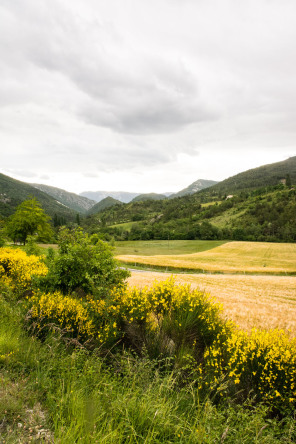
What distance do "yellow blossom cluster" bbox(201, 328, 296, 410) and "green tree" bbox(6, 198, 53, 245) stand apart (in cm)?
3742

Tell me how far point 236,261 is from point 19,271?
56.6 meters

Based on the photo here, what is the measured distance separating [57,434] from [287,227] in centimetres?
12597

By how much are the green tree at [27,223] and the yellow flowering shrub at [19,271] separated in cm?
2909

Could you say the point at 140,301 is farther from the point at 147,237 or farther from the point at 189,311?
the point at 147,237

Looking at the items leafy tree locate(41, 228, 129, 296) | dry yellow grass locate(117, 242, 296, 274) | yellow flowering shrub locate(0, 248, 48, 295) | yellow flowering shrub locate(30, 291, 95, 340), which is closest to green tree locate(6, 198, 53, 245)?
dry yellow grass locate(117, 242, 296, 274)

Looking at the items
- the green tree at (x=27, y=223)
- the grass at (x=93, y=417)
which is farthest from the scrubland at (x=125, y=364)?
the green tree at (x=27, y=223)

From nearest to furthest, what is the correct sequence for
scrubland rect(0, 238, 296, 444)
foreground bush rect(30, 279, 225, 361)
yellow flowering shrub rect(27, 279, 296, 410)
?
scrubland rect(0, 238, 296, 444) → yellow flowering shrub rect(27, 279, 296, 410) → foreground bush rect(30, 279, 225, 361)

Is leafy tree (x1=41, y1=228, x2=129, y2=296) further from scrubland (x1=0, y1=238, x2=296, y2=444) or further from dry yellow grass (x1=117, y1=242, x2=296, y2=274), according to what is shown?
dry yellow grass (x1=117, y1=242, x2=296, y2=274)

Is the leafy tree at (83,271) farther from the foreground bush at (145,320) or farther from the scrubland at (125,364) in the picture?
the foreground bush at (145,320)

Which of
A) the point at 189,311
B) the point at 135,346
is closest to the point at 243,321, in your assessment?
the point at 189,311

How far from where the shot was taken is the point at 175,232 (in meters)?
121

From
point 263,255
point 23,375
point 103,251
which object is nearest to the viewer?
point 23,375

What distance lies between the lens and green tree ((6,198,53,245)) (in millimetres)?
35875

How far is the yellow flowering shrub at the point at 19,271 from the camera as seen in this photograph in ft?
26.3
